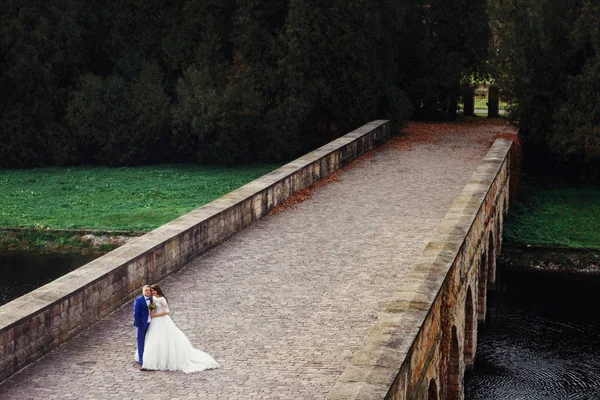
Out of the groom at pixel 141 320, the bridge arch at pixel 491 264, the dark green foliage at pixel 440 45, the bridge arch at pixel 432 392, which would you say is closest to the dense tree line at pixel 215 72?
the dark green foliage at pixel 440 45

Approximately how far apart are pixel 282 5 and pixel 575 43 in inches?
395

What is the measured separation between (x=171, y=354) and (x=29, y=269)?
13825mm

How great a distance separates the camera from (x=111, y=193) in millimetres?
29969

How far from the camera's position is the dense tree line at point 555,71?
2864cm

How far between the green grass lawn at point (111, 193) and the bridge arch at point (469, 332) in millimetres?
10823

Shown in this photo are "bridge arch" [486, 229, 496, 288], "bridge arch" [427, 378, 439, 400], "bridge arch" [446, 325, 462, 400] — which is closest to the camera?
"bridge arch" [427, 378, 439, 400]

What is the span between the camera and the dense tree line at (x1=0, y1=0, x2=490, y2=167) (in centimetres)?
3095

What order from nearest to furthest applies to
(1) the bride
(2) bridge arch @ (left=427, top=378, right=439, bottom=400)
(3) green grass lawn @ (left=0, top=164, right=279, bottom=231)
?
(1) the bride, (2) bridge arch @ (left=427, top=378, right=439, bottom=400), (3) green grass lawn @ (left=0, top=164, right=279, bottom=231)

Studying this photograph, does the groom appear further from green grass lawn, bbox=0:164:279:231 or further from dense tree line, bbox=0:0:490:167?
dense tree line, bbox=0:0:490:167

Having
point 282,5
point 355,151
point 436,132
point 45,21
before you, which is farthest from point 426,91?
point 45,21

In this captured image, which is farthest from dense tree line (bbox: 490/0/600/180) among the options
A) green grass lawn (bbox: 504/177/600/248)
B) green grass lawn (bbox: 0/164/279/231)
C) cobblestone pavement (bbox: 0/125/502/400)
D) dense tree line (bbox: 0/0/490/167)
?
cobblestone pavement (bbox: 0/125/502/400)

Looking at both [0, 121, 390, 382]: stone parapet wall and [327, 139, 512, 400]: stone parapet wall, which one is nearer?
[327, 139, 512, 400]: stone parapet wall

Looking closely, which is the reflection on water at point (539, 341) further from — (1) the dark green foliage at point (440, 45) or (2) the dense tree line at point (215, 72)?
(1) the dark green foliage at point (440, 45)

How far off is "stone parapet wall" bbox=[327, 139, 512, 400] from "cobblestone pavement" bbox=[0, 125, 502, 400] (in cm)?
69
